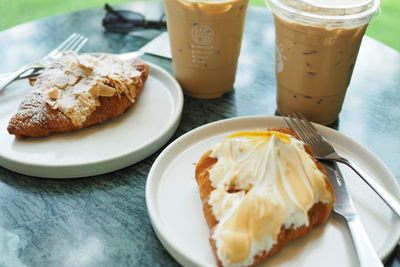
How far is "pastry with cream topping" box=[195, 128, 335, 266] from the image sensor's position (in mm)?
915

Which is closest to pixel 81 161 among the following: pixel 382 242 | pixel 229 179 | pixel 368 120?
pixel 229 179

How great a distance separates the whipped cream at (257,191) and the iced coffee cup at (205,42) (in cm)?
47

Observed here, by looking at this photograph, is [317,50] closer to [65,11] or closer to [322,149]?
[322,149]

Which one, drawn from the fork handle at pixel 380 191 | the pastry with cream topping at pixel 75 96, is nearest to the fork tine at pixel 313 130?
the fork handle at pixel 380 191

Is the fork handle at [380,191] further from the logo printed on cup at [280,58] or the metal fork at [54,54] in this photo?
the metal fork at [54,54]

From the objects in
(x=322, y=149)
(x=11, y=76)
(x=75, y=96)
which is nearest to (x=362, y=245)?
(x=322, y=149)

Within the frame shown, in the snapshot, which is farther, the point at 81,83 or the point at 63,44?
the point at 63,44

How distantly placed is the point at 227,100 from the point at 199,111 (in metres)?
0.12

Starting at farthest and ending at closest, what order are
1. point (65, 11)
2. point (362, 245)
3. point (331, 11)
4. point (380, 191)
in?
1. point (65, 11)
2. point (331, 11)
3. point (380, 191)
4. point (362, 245)

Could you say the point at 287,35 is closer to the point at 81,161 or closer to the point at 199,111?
the point at 199,111

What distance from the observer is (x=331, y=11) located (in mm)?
1199

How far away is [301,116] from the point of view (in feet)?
4.50

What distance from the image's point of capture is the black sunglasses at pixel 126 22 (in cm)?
202

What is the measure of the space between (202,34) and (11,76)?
683 mm
